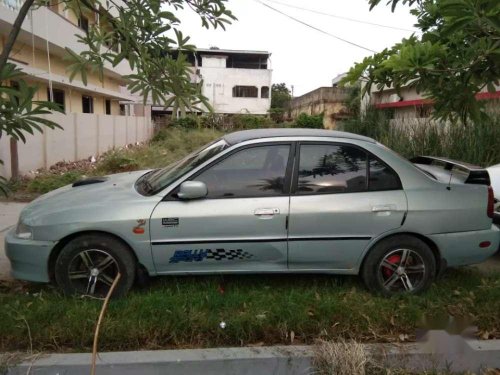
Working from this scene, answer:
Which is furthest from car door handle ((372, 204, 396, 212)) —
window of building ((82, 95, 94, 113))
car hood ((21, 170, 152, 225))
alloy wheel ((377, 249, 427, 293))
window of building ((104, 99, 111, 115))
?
window of building ((104, 99, 111, 115))

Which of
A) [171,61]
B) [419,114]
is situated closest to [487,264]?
[171,61]

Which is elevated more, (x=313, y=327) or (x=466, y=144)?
(x=466, y=144)

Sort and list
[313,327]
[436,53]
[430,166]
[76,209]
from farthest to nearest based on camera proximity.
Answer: [430,166]
[76,209]
[313,327]
[436,53]

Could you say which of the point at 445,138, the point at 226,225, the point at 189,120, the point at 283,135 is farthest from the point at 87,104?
the point at 226,225

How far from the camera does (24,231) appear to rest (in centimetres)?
383

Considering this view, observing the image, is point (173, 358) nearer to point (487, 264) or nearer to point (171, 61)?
point (171, 61)

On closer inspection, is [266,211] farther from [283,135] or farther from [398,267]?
[398,267]

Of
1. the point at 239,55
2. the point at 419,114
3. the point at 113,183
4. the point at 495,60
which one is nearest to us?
the point at 495,60

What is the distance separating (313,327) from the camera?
3447mm

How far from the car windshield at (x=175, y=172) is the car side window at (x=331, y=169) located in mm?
758

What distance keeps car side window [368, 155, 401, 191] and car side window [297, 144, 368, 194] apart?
7 centimetres

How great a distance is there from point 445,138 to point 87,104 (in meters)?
18.1

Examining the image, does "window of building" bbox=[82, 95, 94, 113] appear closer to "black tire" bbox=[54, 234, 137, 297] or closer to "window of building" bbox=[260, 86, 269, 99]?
"black tire" bbox=[54, 234, 137, 297]

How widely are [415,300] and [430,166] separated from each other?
1775mm
